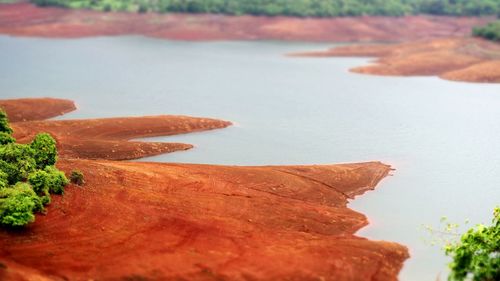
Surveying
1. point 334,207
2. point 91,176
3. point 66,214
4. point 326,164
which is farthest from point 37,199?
point 326,164

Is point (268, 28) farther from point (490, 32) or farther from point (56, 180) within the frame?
point (56, 180)

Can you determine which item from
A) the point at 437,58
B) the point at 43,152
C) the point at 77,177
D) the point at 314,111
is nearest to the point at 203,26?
the point at 437,58

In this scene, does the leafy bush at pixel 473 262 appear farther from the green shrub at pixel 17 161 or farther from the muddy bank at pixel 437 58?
the muddy bank at pixel 437 58

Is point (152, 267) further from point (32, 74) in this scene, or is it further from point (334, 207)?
point (32, 74)

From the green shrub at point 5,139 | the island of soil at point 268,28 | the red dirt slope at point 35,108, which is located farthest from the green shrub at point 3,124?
the island of soil at point 268,28

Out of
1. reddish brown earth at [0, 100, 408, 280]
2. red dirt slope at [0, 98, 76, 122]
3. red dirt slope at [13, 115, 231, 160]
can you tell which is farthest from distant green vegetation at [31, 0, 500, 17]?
reddish brown earth at [0, 100, 408, 280]

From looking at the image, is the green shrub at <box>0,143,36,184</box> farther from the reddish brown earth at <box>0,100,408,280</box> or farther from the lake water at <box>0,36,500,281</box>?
the lake water at <box>0,36,500,281</box>
